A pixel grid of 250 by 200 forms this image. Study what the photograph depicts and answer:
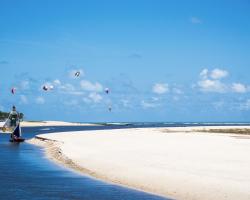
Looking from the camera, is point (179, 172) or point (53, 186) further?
point (179, 172)

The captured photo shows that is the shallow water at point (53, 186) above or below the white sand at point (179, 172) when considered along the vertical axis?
below

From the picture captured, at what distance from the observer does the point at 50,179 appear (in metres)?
28.9

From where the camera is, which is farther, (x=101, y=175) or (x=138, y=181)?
(x=101, y=175)

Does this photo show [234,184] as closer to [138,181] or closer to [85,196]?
[138,181]

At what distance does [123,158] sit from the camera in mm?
37844

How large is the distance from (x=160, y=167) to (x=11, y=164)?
1271 cm

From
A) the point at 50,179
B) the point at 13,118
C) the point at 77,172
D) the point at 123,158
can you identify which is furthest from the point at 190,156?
the point at 13,118

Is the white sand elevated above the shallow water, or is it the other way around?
the white sand

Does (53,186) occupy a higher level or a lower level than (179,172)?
lower

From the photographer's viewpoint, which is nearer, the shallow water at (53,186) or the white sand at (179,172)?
the white sand at (179,172)

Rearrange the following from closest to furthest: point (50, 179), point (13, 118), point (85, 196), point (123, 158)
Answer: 1. point (85, 196)
2. point (50, 179)
3. point (123, 158)
4. point (13, 118)

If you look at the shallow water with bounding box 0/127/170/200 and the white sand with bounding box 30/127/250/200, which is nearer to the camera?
the white sand with bounding box 30/127/250/200

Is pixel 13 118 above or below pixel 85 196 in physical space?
above

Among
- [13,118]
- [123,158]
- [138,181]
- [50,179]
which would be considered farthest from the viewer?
[13,118]
